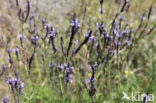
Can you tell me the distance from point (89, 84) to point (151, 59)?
5.51ft

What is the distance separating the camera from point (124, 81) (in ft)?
8.55

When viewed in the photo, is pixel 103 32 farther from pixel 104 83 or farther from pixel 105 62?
pixel 104 83

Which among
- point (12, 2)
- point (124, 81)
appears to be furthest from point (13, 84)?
point (12, 2)

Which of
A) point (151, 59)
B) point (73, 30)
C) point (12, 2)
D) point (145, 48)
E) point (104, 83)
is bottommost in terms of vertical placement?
point (104, 83)

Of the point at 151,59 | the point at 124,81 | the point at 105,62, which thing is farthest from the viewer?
the point at 151,59

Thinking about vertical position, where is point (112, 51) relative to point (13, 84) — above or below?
above

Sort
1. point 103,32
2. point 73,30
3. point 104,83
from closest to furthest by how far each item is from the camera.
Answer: point 73,30, point 103,32, point 104,83

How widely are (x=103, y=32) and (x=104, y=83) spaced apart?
34.8 inches

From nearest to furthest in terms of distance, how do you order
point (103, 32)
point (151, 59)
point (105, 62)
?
point (103, 32) → point (105, 62) → point (151, 59)

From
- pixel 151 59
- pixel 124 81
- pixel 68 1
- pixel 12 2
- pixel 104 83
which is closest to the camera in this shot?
pixel 104 83

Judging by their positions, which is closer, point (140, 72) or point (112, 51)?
point (112, 51)

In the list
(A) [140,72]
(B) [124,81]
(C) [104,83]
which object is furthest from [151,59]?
(C) [104,83]

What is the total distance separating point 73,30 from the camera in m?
1.33

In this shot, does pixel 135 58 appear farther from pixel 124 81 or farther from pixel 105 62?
pixel 105 62
